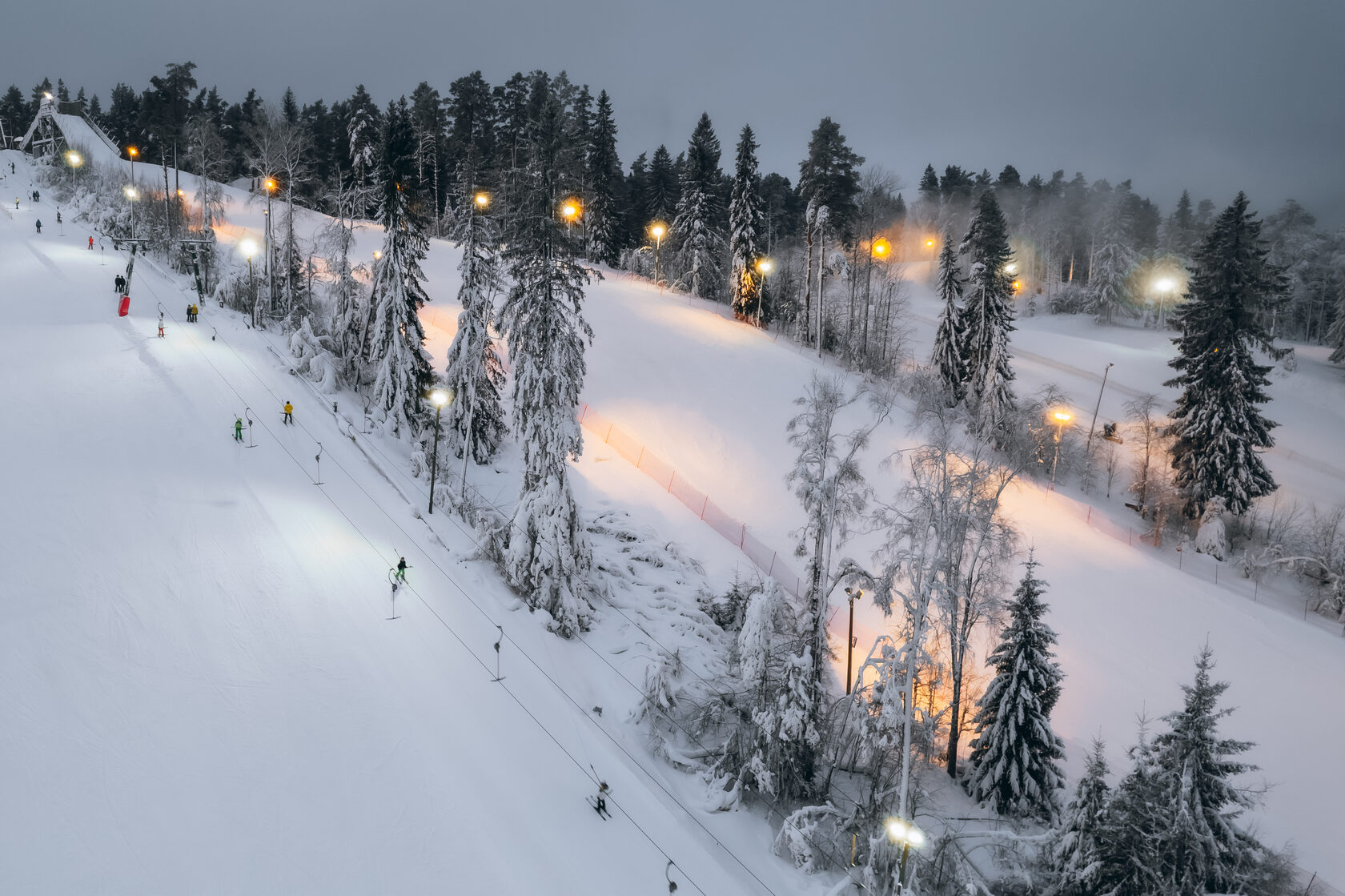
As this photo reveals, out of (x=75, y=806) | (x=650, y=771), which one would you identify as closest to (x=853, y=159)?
(x=650, y=771)

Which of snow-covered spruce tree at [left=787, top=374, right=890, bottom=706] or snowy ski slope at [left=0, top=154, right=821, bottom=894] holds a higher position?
snow-covered spruce tree at [left=787, top=374, right=890, bottom=706]

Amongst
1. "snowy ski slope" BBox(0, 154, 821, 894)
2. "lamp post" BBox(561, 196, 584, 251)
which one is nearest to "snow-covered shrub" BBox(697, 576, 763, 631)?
"snowy ski slope" BBox(0, 154, 821, 894)

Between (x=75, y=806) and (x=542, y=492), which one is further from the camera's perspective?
(x=542, y=492)

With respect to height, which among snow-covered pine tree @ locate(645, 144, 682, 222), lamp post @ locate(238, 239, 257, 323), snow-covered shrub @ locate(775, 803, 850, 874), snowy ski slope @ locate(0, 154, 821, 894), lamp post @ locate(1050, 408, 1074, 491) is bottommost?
snow-covered shrub @ locate(775, 803, 850, 874)

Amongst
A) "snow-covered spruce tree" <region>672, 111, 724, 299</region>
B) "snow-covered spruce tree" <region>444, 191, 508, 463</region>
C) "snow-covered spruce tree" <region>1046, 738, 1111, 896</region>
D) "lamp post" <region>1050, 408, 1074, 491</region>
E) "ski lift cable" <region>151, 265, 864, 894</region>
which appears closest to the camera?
"snow-covered spruce tree" <region>1046, 738, 1111, 896</region>

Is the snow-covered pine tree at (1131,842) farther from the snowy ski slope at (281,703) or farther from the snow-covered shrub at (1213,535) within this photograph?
the snow-covered shrub at (1213,535)

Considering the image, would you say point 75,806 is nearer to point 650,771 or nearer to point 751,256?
point 650,771

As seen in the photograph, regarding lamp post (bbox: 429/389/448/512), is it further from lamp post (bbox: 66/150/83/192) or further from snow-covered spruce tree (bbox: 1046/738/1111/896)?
lamp post (bbox: 66/150/83/192)
